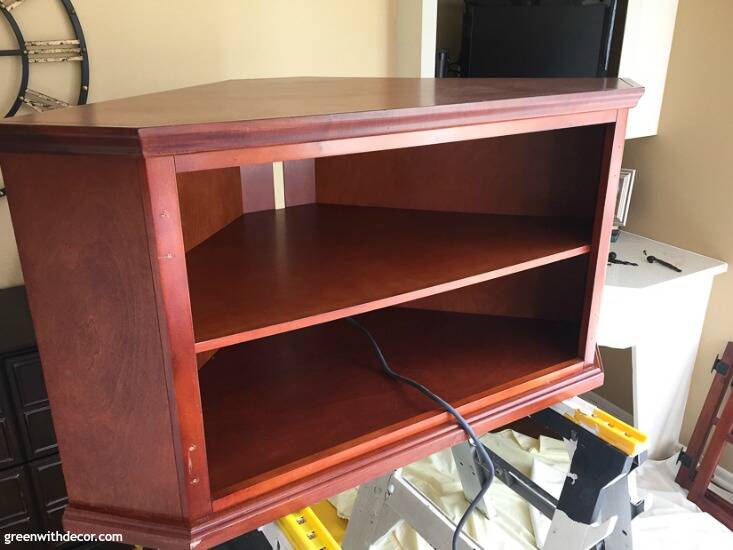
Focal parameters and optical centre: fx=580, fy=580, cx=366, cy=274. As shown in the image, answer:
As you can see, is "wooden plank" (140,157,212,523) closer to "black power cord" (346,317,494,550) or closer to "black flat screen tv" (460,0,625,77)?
"black power cord" (346,317,494,550)

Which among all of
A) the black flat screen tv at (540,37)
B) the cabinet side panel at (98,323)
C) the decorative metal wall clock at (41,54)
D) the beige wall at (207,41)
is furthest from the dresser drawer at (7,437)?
the black flat screen tv at (540,37)

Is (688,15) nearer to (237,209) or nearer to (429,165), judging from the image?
(429,165)

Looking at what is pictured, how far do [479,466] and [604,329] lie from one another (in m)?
0.69

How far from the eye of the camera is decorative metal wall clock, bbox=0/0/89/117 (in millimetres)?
1397

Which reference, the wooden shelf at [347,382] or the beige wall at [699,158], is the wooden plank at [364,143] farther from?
the beige wall at [699,158]

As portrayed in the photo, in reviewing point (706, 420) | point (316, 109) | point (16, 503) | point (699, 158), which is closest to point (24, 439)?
point (16, 503)

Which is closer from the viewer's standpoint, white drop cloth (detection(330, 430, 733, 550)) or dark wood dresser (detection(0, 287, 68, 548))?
dark wood dresser (detection(0, 287, 68, 548))

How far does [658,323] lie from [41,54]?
1.99m

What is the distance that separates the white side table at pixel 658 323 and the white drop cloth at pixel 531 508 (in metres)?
0.22

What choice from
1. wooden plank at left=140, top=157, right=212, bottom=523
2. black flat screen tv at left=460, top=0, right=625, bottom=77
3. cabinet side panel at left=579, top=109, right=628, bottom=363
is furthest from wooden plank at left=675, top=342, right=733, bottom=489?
wooden plank at left=140, top=157, right=212, bottom=523

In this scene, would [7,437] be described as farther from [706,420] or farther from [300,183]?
[706,420]

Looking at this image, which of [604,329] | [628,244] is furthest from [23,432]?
[628,244]

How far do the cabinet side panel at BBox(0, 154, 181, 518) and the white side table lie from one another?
5.05 feet

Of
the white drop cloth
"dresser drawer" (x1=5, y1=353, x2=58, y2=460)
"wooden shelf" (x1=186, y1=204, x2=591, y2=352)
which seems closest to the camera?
"wooden shelf" (x1=186, y1=204, x2=591, y2=352)
